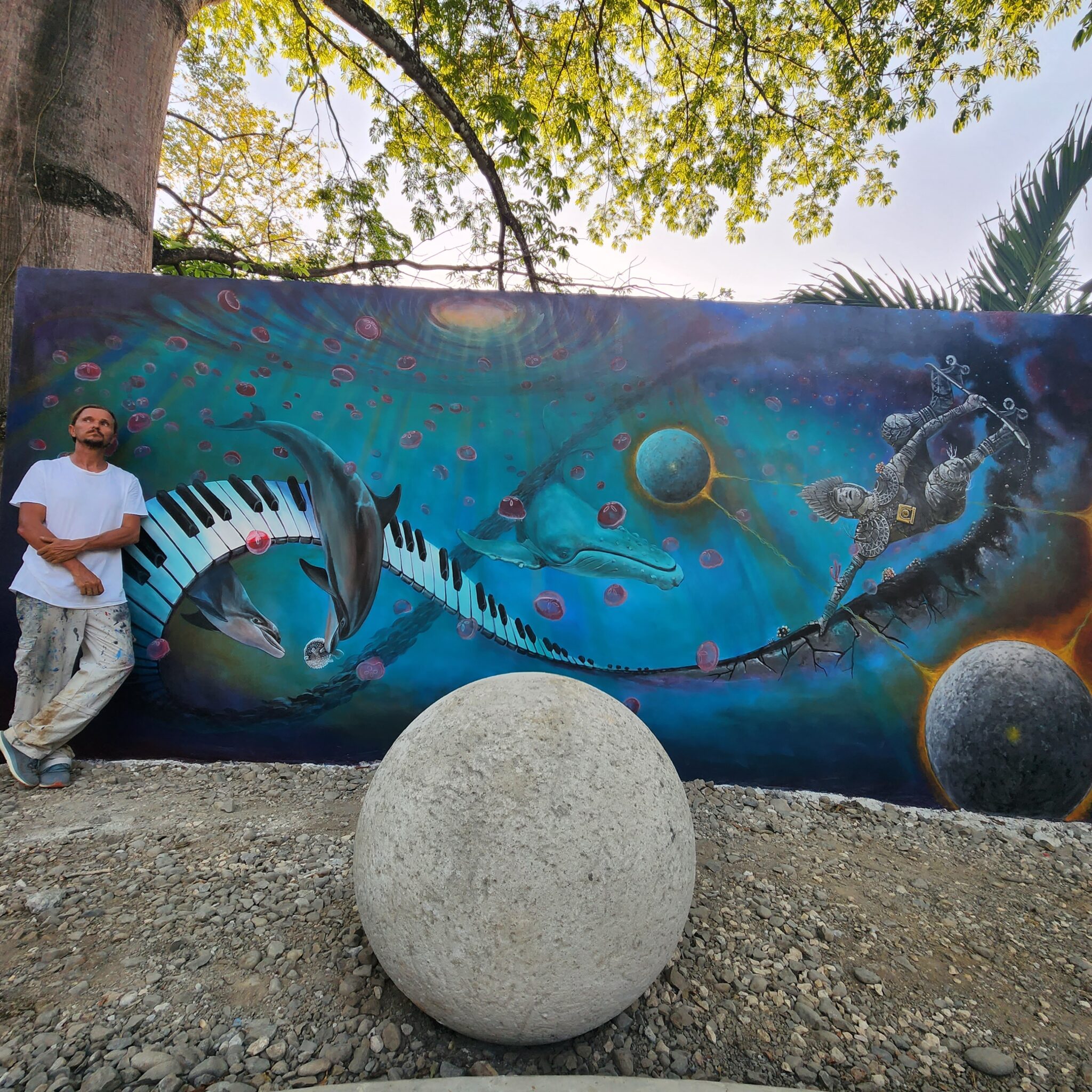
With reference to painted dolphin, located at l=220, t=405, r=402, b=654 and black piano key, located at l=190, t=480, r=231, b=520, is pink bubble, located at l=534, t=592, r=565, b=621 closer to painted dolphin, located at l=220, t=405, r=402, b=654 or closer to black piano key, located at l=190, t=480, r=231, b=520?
painted dolphin, located at l=220, t=405, r=402, b=654

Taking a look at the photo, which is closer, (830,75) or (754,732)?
(754,732)

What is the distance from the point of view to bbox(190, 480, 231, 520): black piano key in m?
3.69

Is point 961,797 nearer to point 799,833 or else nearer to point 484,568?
point 799,833

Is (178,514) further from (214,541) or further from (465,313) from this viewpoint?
(465,313)

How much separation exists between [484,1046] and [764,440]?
329 cm

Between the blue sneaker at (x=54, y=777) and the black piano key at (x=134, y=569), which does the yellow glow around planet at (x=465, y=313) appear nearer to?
the black piano key at (x=134, y=569)

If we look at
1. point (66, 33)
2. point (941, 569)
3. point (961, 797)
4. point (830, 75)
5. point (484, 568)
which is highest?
point (830, 75)

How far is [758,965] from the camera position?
7.21 feet

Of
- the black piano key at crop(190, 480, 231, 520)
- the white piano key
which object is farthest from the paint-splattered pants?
the black piano key at crop(190, 480, 231, 520)

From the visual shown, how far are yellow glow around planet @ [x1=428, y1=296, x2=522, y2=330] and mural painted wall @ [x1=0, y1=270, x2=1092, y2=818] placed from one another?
15mm

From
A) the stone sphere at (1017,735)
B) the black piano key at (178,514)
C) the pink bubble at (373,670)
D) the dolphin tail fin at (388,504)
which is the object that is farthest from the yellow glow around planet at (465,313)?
the stone sphere at (1017,735)

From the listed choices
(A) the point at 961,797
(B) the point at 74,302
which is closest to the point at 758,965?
(A) the point at 961,797

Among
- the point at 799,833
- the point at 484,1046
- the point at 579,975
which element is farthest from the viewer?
the point at 799,833

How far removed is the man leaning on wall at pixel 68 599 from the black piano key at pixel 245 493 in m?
0.58
